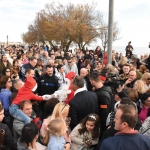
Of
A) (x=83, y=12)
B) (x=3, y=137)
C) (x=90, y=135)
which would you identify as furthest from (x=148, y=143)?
(x=83, y=12)

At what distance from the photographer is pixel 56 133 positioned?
3.20m

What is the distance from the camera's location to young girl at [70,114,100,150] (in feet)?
11.4

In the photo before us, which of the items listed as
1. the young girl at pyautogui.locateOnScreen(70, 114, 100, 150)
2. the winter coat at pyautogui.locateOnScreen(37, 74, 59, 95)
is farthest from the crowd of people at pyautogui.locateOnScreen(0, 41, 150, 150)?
the winter coat at pyautogui.locateOnScreen(37, 74, 59, 95)

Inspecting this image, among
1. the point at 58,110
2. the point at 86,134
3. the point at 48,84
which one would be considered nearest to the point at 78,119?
the point at 86,134

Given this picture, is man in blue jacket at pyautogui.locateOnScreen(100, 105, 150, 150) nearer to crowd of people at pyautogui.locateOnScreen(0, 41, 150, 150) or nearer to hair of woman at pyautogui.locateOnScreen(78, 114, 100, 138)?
crowd of people at pyautogui.locateOnScreen(0, 41, 150, 150)

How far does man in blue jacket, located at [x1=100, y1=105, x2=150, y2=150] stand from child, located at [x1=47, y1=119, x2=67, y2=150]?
1134 millimetres

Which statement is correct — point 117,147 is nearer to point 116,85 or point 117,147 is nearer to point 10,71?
point 116,85

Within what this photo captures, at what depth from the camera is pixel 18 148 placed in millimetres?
3053

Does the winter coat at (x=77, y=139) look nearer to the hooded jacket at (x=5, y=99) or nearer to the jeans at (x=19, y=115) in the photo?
the jeans at (x=19, y=115)

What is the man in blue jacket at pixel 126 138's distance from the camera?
209 centimetres

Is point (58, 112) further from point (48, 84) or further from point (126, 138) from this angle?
point (48, 84)

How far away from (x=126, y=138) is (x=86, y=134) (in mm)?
1477

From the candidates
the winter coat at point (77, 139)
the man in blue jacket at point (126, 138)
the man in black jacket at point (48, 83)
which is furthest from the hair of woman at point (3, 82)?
the man in blue jacket at point (126, 138)

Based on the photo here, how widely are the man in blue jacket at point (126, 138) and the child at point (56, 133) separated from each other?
113 centimetres
